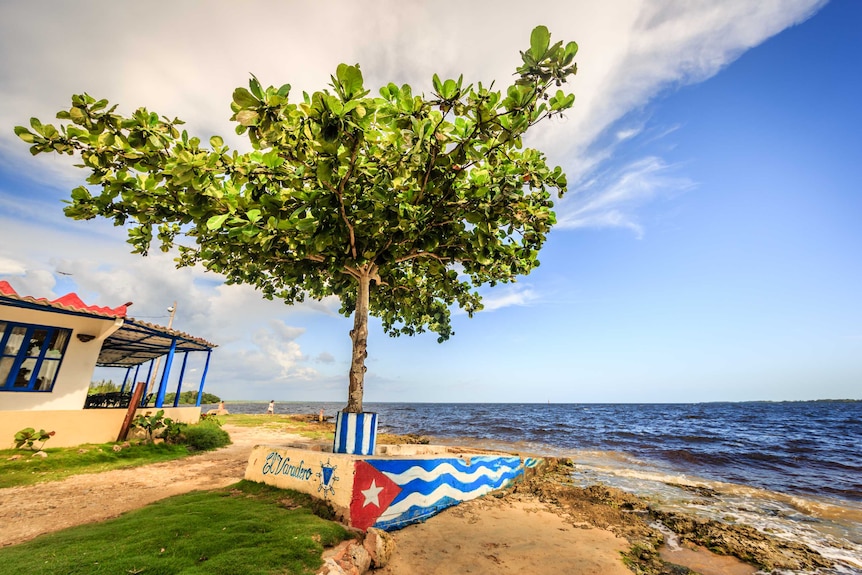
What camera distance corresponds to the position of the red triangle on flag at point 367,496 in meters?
5.68

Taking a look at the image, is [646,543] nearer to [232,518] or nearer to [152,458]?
[232,518]

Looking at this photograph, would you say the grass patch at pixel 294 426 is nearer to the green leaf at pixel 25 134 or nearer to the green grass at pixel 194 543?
the green grass at pixel 194 543

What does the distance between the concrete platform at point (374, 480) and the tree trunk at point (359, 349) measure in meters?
1.07

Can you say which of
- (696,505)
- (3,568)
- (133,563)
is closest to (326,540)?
(133,563)

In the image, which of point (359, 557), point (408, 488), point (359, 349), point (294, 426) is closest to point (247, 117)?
point (359, 349)

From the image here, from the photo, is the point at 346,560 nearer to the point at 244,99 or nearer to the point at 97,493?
the point at 244,99

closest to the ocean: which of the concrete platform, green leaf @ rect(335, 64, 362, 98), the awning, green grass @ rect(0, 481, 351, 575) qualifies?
the concrete platform

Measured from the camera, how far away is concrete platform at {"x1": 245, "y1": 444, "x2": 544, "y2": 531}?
578 centimetres

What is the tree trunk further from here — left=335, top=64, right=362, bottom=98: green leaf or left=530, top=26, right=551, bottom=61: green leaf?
left=530, top=26, right=551, bottom=61: green leaf

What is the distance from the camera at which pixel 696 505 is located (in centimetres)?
1062

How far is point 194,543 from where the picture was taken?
4.44m

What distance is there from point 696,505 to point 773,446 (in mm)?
20361

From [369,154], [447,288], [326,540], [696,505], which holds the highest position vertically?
[369,154]

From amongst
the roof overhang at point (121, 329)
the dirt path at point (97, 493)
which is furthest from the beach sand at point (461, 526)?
the roof overhang at point (121, 329)
